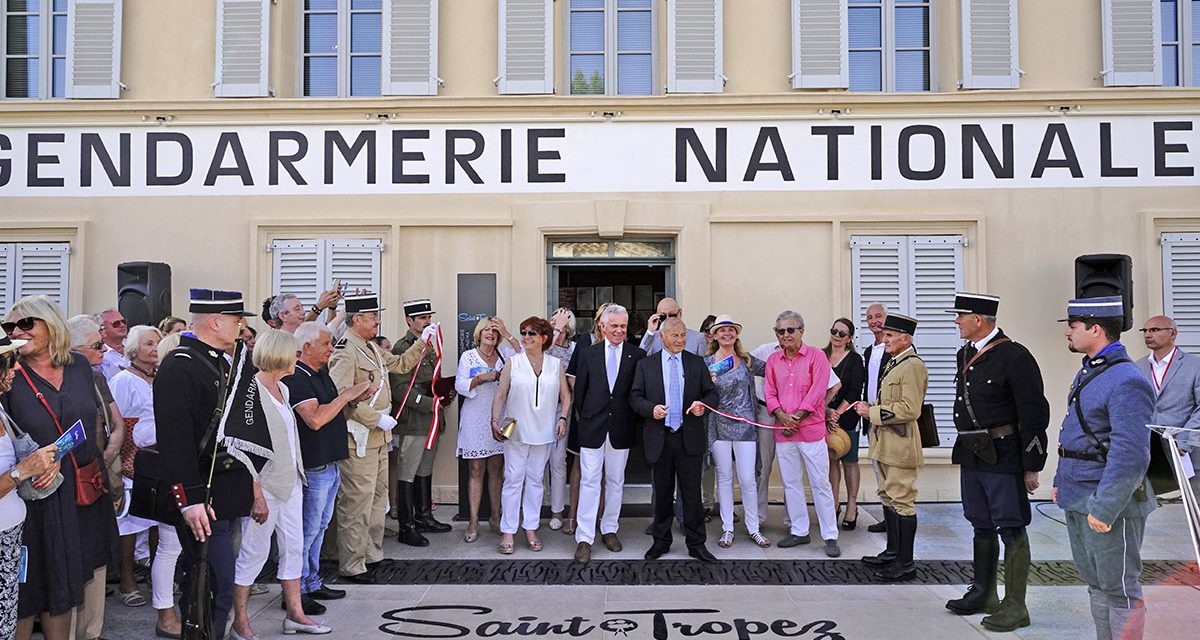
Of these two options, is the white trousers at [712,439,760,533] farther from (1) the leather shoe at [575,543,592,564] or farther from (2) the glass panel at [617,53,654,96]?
(2) the glass panel at [617,53,654,96]

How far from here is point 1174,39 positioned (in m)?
9.26

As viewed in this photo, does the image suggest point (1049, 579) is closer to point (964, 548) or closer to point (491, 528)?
point (964, 548)

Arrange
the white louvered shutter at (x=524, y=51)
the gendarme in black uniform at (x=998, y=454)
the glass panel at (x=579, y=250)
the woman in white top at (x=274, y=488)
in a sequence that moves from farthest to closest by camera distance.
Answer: the glass panel at (x=579, y=250) → the white louvered shutter at (x=524, y=51) → the gendarme in black uniform at (x=998, y=454) → the woman in white top at (x=274, y=488)

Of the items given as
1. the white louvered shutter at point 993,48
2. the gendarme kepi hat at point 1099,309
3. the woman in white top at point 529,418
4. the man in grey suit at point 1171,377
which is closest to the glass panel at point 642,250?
the woman in white top at point 529,418

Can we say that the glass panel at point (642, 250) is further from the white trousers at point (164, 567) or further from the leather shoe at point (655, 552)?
the white trousers at point (164, 567)

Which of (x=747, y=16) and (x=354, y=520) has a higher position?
(x=747, y=16)

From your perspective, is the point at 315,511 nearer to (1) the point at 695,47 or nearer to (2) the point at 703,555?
(2) the point at 703,555

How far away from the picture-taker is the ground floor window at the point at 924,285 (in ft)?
29.3

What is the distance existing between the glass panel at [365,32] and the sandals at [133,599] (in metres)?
6.14

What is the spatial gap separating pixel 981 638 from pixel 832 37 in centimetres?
622

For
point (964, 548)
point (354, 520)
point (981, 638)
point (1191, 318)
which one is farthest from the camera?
point (1191, 318)

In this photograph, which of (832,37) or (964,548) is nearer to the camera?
(964,548)

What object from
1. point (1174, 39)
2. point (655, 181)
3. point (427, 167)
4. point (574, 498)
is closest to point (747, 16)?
point (655, 181)

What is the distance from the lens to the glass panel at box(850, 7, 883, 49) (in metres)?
9.38
